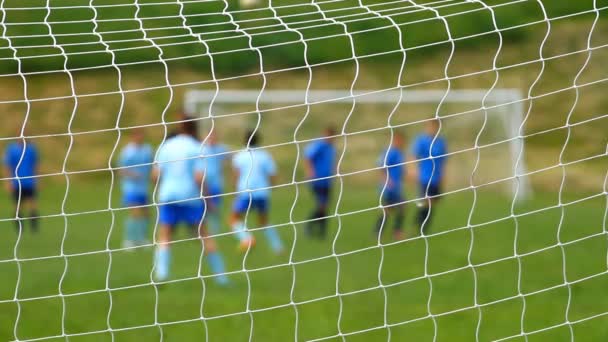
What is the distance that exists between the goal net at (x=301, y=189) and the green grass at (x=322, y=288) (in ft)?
0.10

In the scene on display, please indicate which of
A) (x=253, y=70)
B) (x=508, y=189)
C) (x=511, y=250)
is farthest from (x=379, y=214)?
(x=253, y=70)

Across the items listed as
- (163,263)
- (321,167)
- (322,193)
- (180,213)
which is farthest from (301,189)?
(163,263)

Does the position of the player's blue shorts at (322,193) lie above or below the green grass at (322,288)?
below

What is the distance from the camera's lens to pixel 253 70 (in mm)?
23953

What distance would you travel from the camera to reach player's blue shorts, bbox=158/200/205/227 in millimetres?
8781

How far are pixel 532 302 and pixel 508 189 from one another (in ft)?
35.3

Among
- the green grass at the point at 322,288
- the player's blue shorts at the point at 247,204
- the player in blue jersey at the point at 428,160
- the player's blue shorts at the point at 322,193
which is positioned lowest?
the player's blue shorts at the point at 322,193

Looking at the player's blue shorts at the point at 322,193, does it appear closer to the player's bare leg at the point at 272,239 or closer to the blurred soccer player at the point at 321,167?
the blurred soccer player at the point at 321,167

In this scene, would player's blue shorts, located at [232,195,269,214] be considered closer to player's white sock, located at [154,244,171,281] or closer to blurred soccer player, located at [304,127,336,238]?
blurred soccer player, located at [304,127,336,238]

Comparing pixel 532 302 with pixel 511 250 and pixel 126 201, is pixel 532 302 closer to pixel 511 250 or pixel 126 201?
pixel 511 250

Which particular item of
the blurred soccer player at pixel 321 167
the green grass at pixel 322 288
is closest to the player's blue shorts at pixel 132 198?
the green grass at pixel 322 288

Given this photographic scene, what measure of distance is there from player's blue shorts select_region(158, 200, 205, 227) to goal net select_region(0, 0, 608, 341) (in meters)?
0.02

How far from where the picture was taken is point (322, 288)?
8750 mm

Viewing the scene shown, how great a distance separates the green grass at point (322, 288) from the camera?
6.94 m
